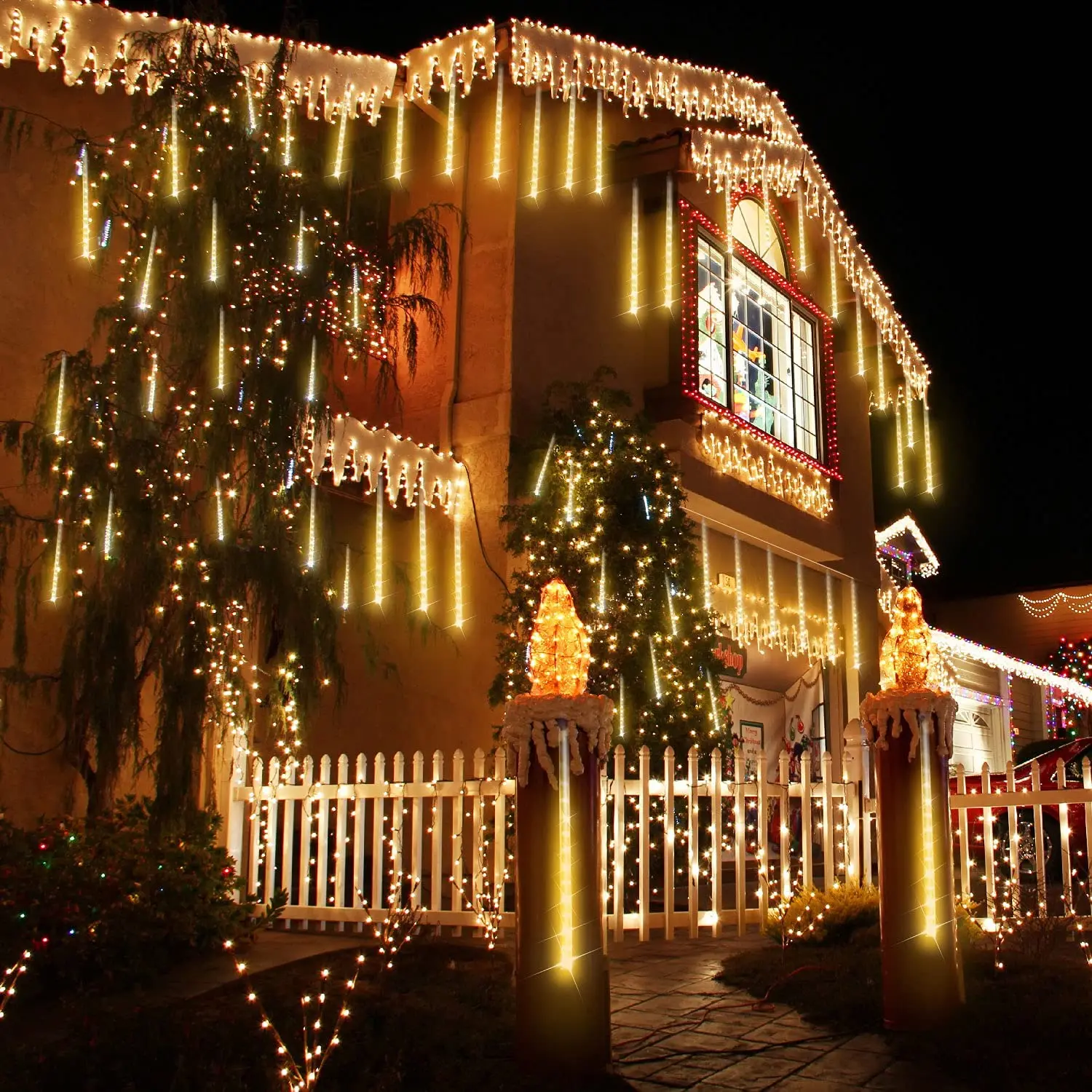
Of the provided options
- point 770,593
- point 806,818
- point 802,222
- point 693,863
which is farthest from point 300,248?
point 802,222

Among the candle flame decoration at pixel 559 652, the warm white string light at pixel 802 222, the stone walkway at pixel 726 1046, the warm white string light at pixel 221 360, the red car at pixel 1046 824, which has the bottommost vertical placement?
the stone walkway at pixel 726 1046

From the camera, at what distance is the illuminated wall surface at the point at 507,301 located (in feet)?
29.4

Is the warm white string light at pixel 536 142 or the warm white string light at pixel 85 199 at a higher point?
the warm white string light at pixel 536 142

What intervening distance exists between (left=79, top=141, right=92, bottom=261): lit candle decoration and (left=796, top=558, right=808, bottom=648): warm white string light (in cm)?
937

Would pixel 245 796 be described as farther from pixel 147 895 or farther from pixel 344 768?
pixel 147 895

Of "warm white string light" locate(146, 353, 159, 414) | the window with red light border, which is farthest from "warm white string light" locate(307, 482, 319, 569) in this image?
the window with red light border

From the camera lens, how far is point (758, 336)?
14.1 metres

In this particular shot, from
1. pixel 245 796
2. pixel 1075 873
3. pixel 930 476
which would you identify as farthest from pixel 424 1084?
pixel 930 476

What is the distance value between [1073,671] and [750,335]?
14.8 m

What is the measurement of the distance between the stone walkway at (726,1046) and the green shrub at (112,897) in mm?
2404

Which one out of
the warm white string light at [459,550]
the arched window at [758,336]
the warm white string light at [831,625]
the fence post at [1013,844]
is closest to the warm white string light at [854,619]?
the warm white string light at [831,625]

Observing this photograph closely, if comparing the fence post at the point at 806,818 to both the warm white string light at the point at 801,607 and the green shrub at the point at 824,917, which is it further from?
the warm white string light at the point at 801,607

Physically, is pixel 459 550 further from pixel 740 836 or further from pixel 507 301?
Answer: pixel 740 836

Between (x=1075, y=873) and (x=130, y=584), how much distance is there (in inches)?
335
